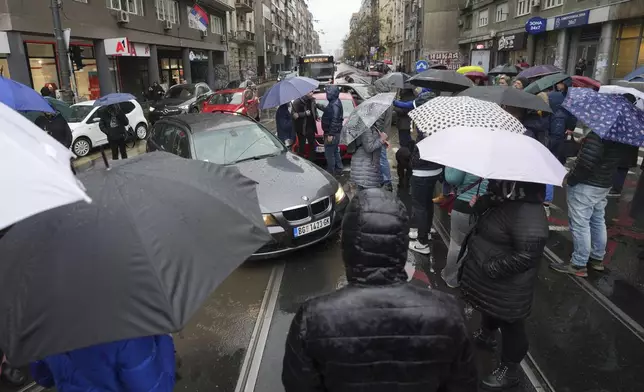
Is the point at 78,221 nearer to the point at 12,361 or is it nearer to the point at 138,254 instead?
the point at 138,254

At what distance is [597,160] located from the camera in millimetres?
4223

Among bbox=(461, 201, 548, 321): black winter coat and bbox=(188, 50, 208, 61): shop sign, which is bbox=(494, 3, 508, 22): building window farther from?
bbox=(461, 201, 548, 321): black winter coat

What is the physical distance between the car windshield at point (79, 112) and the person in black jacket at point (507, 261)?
1219 centimetres

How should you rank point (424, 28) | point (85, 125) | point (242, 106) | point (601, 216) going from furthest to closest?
1. point (424, 28)
2. point (242, 106)
3. point (85, 125)
4. point (601, 216)

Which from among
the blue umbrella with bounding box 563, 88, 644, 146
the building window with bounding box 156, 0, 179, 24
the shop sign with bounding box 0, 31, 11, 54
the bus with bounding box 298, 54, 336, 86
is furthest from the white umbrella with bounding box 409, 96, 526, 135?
the building window with bounding box 156, 0, 179, 24

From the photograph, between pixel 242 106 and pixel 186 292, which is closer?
pixel 186 292

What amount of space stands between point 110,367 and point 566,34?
27096 millimetres

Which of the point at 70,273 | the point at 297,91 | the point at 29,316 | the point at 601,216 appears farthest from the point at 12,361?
the point at 297,91

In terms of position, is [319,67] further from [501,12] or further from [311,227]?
[311,227]

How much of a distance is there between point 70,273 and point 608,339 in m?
4.07

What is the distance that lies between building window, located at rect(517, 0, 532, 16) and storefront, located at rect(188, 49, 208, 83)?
24.6 m

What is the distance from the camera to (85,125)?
38.9 feet

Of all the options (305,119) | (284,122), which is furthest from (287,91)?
(284,122)

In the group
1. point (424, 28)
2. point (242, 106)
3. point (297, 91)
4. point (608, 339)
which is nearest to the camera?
point (608, 339)
